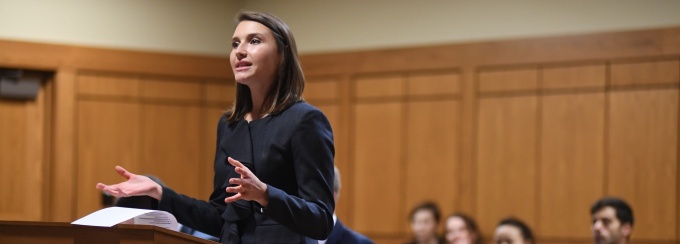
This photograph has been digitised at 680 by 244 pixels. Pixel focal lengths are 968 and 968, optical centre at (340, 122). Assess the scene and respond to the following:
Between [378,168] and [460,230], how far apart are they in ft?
4.68

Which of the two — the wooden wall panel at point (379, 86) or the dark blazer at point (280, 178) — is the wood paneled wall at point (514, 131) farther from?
the dark blazer at point (280, 178)

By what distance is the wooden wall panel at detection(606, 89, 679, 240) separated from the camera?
579 centimetres

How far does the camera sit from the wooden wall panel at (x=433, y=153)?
259 inches

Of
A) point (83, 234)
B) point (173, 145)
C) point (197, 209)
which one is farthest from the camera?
point (173, 145)

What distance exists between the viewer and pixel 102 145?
696 cm

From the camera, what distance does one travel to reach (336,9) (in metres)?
7.04

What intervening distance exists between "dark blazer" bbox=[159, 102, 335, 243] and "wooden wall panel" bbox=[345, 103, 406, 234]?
4.91m

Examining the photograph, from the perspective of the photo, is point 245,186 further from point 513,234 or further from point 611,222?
point 513,234

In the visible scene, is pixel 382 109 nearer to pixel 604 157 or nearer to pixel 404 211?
pixel 404 211

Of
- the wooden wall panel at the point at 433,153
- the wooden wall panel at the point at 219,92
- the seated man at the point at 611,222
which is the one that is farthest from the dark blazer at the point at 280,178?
the wooden wall panel at the point at 219,92

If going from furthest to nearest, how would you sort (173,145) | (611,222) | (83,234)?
1. (173,145)
2. (611,222)
3. (83,234)

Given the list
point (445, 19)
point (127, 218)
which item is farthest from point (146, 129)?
point (127, 218)

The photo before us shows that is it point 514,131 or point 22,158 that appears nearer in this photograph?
point 514,131

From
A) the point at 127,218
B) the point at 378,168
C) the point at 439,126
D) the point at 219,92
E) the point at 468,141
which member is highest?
the point at 219,92
